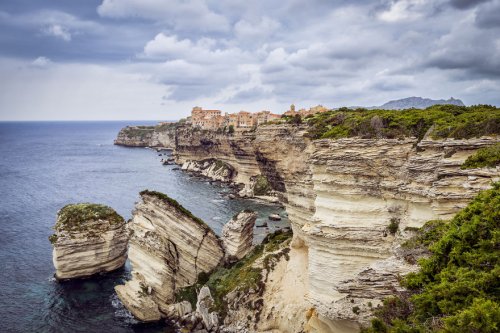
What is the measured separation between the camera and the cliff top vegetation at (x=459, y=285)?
1068cm

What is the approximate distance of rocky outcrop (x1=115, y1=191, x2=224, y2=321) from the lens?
36031 millimetres

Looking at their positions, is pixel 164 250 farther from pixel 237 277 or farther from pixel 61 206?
pixel 61 206

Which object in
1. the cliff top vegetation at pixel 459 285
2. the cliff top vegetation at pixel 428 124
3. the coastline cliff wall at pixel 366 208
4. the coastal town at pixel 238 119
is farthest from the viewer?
the coastal town at pixel 238 119

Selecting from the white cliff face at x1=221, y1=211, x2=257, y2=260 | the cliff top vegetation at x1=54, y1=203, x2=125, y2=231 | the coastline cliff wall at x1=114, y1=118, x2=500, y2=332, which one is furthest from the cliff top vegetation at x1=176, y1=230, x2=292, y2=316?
the cliff top vegetation at x1=54, y1=203, x2=125, y2=231

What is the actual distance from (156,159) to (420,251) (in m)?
144

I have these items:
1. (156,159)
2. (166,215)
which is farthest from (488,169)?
(156,159)

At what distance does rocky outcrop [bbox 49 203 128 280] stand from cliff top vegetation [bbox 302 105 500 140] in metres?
26.7

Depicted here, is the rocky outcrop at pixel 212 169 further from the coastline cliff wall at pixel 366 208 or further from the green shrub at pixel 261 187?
the coastline cliff wall at pixel 366 208

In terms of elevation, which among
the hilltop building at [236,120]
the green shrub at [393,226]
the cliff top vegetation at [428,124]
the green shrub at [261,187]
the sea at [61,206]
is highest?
the hilltop building at [236,120]

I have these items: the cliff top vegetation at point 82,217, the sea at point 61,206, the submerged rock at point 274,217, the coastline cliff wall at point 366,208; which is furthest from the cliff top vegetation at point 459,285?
the submerged rock at point 274,217

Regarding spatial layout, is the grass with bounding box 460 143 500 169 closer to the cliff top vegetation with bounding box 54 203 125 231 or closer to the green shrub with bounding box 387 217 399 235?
the green shrub with bounding box 387 217 399 235

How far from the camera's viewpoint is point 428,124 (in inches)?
1058

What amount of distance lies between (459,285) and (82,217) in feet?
133

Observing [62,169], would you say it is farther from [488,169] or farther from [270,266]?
[488,169]
